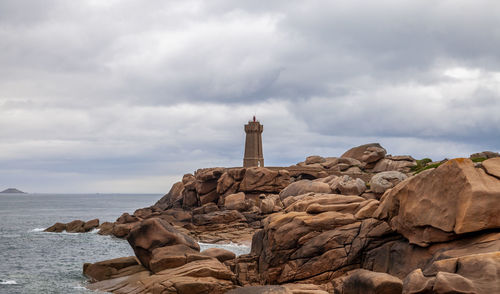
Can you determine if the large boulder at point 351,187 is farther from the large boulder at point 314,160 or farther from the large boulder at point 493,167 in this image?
the large boulder at point 314,160

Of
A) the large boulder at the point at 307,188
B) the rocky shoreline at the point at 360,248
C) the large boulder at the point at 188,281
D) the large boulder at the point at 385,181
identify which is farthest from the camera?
the large boulder at the point at 307,188

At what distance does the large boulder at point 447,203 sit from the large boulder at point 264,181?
3953 cm

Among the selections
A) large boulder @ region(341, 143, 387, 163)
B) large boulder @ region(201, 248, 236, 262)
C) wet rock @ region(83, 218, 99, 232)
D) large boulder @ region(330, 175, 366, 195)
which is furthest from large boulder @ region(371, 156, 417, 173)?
wet rock @ region(83, 218, 99, 232)

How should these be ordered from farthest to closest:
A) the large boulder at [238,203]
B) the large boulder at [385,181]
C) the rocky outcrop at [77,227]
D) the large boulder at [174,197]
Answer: the large boulder at [174,197] → the rocky outcrop at [77,227] → the large boulder at [238,203] → the large boulder at [385,181]

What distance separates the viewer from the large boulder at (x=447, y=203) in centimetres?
1407

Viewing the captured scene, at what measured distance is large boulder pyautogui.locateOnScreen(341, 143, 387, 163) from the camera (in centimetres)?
6653

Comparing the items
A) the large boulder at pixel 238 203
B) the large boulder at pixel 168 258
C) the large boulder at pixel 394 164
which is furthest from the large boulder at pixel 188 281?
the large boulder at pixel 394 164

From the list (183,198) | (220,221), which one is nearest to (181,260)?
(220,221)

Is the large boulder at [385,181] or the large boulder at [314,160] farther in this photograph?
the large boulder at [314,160]

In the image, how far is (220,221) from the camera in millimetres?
46469

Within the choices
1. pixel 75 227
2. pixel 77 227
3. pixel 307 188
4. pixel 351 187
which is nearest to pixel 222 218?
pixel 307 188

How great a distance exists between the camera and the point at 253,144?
3103 inches

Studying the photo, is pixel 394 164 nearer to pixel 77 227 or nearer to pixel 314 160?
pixel 314 160

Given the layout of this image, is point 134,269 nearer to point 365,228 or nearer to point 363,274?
point 365,228
